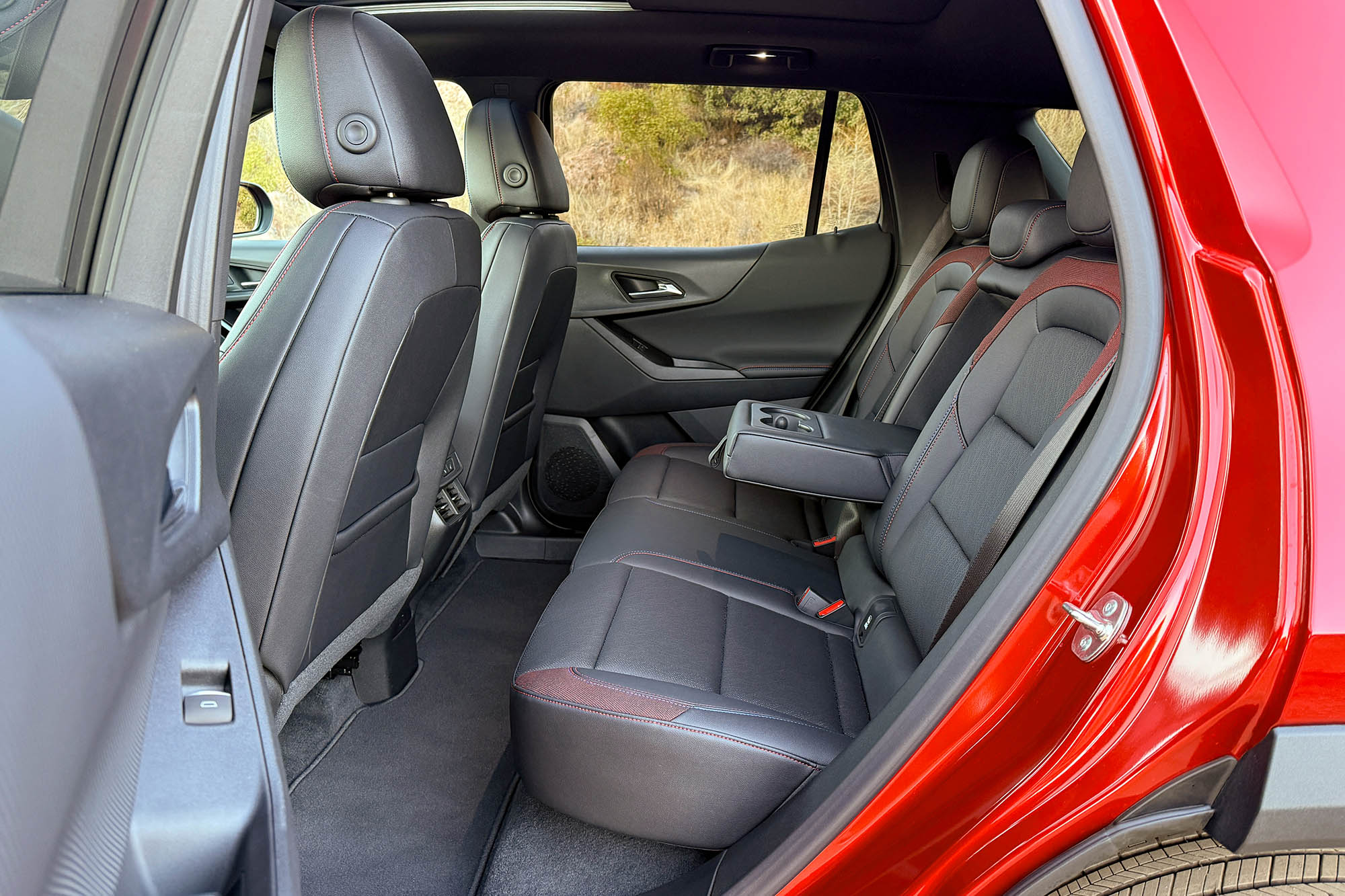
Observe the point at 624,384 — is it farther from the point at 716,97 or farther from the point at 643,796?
the point at 643,796

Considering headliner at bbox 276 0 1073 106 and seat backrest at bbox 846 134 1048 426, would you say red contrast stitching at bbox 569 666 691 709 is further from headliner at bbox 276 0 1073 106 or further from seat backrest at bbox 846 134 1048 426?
headliner at bbox 276 0 1073 106

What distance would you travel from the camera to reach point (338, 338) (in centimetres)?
117

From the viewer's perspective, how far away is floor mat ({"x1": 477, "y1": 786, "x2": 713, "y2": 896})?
1.32m

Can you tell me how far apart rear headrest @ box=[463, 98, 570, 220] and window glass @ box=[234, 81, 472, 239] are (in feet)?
0.20

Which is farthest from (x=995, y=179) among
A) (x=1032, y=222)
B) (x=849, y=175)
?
(x=849, y=175)

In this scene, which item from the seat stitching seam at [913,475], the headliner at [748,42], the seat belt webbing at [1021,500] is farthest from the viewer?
the headliner at [748,42]

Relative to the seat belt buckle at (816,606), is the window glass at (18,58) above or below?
above

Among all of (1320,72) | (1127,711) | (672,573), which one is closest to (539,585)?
(672,573)

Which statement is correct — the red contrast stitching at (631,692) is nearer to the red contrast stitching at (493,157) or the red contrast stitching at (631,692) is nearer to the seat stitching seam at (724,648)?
the seat stitching seam at (724,648)

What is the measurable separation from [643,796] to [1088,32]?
898 millimetres

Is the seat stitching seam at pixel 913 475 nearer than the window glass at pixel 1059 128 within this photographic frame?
Yes

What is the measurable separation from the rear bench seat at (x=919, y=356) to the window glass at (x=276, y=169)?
811mm

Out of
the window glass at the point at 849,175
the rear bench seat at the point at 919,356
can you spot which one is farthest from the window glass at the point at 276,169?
the window glass at the point at 849,175

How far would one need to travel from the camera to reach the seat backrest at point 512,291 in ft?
6.56
